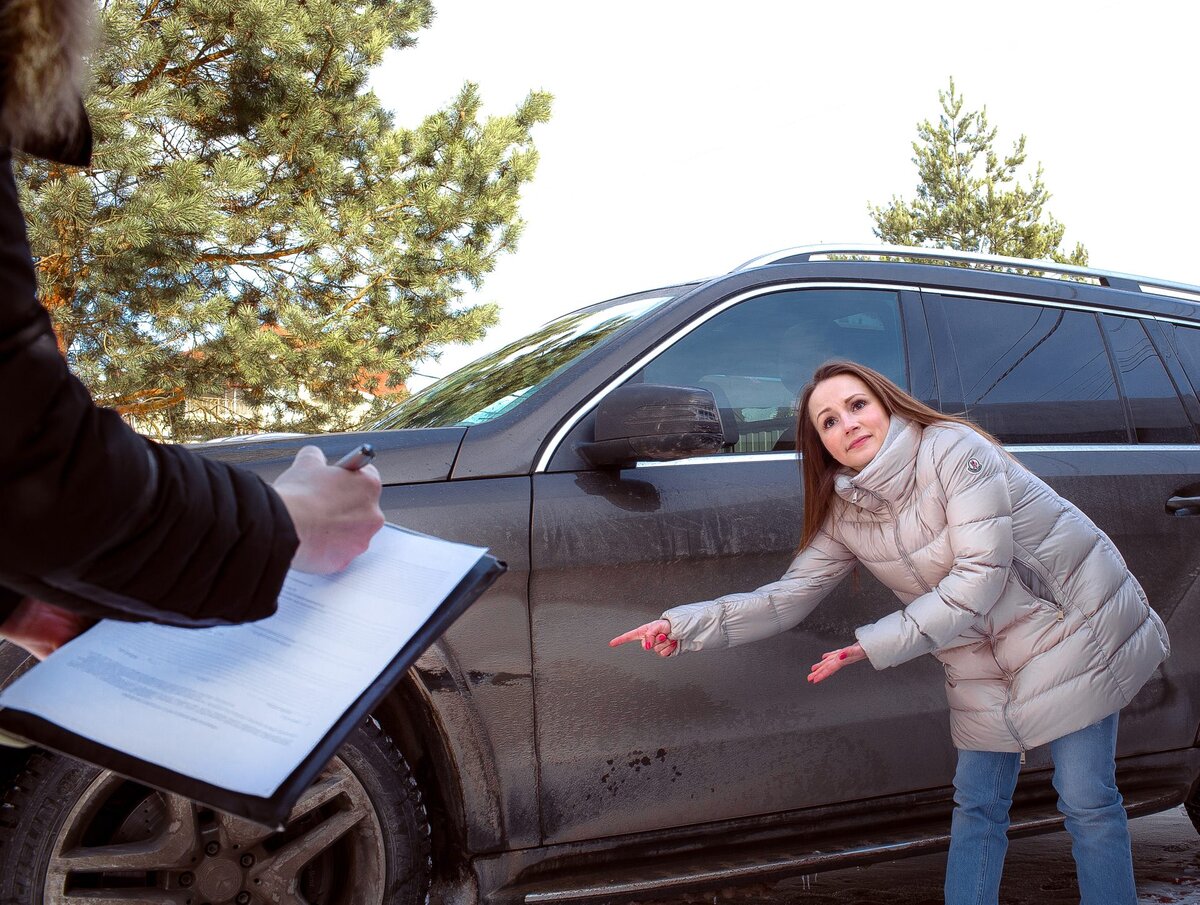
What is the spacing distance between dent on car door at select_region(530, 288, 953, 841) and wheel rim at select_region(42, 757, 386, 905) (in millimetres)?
427

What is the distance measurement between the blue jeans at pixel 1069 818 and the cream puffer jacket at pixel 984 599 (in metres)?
0.08

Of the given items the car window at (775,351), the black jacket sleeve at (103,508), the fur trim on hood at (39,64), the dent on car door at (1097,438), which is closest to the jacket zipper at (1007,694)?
the dent on car door at (1097,438)

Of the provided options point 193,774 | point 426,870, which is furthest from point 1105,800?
point 193,774

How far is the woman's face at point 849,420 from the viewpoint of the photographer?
8.41 ft

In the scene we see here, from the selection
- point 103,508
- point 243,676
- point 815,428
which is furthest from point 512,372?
point 103,508

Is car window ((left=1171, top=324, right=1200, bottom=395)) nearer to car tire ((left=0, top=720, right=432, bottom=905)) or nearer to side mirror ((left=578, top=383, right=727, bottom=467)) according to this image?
side mirror ((left=578, top=383, right=727, bottom=467))

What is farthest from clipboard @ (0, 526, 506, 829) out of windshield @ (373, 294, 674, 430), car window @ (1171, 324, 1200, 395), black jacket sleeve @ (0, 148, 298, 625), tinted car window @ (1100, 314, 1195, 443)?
car window @ (1171, 324, 1200, 395)

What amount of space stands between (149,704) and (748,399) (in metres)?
2.09

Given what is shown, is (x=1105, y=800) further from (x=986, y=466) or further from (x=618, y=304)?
(x=618, y=304)

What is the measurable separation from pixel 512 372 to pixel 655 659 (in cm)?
94

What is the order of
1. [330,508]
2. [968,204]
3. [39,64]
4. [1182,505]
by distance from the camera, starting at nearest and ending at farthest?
[39,64]
[330,508]
[1182,505]
[968,204]

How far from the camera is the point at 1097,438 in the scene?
10.5 feet

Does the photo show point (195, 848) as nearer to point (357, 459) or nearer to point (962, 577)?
point (357, 459)

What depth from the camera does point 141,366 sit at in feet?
28.4
